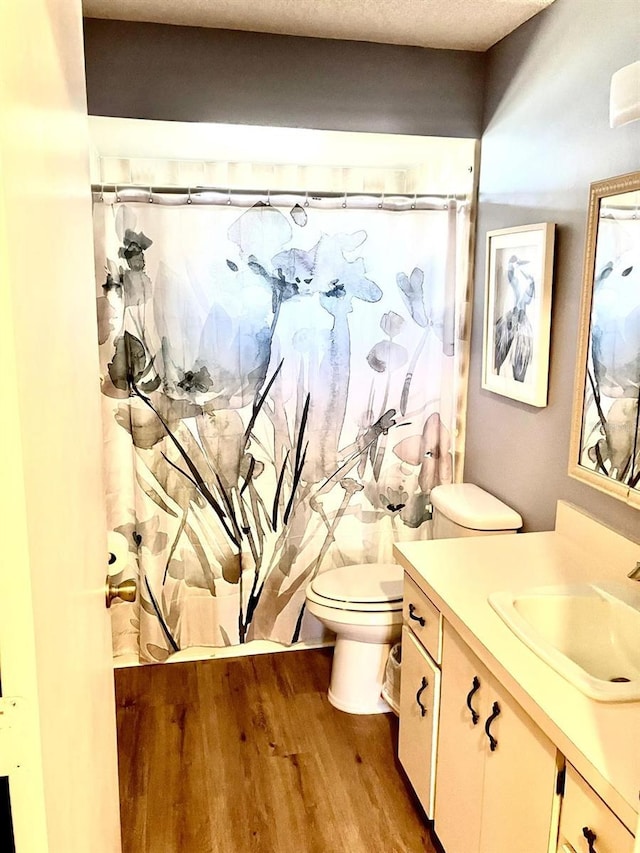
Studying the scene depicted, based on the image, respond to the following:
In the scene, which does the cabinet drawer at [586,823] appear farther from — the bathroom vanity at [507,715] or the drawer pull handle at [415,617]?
the drawer pull handle at [415,617]

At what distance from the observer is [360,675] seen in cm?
264

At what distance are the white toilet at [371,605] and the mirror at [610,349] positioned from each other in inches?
18.7

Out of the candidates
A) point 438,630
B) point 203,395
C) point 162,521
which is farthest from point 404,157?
point 438,630

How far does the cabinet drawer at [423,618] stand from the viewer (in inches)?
74.9

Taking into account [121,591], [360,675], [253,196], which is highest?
[253,196]

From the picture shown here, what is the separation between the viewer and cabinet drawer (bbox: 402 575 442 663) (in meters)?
1.90

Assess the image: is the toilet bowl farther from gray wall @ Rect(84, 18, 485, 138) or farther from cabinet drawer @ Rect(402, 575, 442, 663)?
gray wall @ Rect(84, 18, 485, 138)

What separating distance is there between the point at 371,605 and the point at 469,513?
0.48 m

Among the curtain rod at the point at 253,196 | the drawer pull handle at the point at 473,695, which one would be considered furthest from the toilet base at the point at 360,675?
the curtain rod at the point at 253,196

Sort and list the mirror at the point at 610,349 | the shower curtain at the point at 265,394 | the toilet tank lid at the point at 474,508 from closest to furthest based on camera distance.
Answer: the mirror at the point at 610,349 → the toilet tank lid at the point at 474,508 → the shower curtain at the point at 265,394

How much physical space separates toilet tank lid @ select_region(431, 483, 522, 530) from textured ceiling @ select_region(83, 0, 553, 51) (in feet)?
5.46

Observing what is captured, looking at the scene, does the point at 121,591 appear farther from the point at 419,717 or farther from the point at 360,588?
the point at 360,588

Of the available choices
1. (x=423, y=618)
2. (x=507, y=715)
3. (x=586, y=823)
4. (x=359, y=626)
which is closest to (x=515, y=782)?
(x=507, y=715)

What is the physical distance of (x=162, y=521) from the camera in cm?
286
